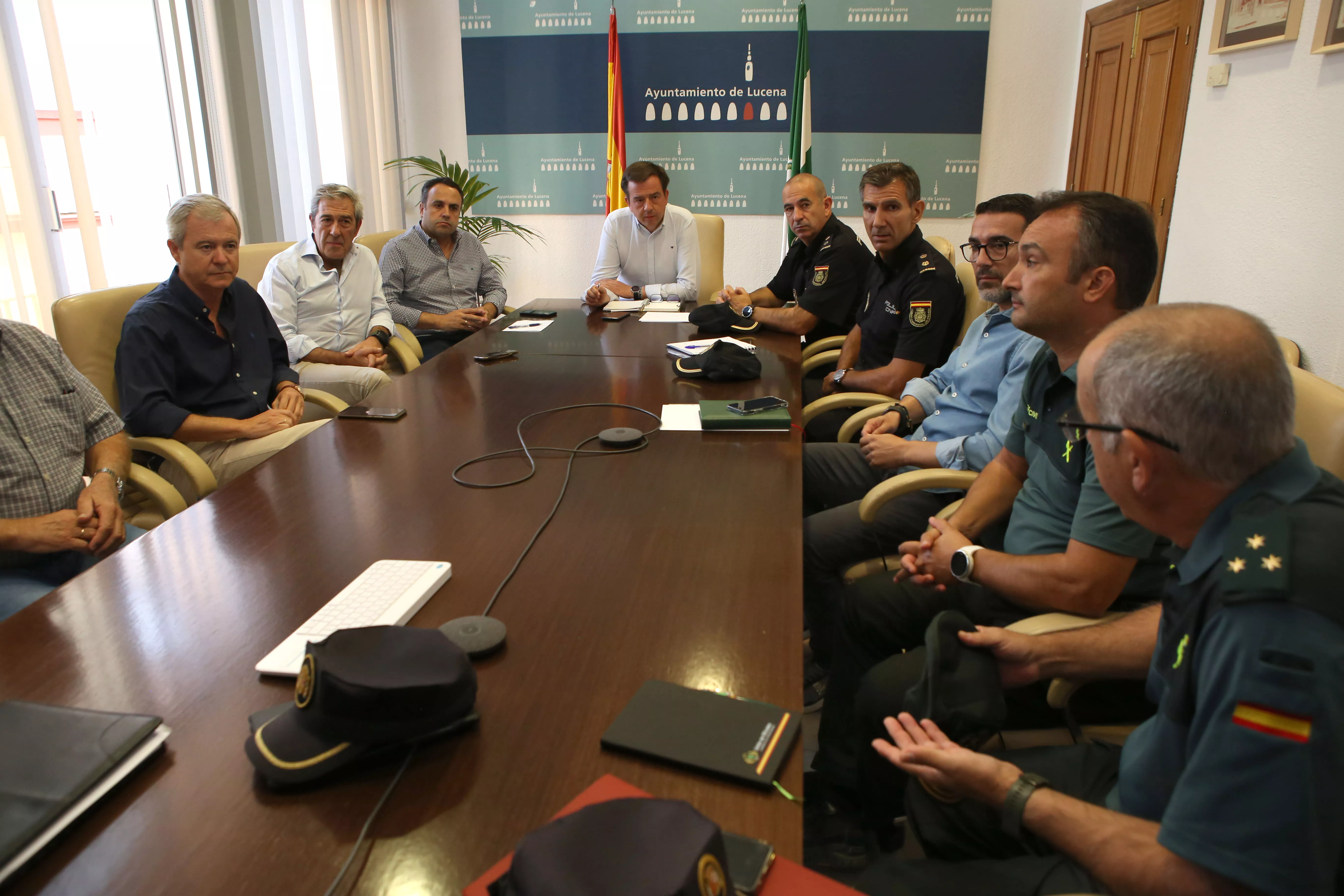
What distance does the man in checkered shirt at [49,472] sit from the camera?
5.83 ft

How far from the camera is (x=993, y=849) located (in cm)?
116

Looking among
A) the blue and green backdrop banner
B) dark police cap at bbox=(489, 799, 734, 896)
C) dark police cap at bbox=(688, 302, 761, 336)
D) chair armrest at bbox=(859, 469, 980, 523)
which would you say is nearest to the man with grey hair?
dark police cap at bbox=(489, 799, 734, 896)

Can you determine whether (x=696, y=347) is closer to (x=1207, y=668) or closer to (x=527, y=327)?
(x=527, y=327)

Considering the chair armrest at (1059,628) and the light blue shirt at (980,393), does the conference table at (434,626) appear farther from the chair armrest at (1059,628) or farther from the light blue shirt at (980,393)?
the light blue shirt at (980,393)

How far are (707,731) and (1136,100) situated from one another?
4.41 m

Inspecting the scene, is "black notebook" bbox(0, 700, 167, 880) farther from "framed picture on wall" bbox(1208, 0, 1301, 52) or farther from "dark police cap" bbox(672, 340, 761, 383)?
"framed picture on wall" bbox(1208, 0, 1301, 52)

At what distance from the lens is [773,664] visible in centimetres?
108

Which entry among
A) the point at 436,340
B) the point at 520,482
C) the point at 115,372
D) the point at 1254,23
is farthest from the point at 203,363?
the point at 1254,23

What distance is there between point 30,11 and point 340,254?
4.57 ft

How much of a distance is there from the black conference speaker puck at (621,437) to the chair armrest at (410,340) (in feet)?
6.71

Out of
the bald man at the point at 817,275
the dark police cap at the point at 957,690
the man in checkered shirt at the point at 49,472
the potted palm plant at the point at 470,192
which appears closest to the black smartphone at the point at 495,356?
the bald man at the point at 817,275

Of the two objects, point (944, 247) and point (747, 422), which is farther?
point (944, 247)

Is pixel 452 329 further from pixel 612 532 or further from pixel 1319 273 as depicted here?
pixel 1319 273

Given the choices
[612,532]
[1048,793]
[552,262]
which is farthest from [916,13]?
[1048,793]
